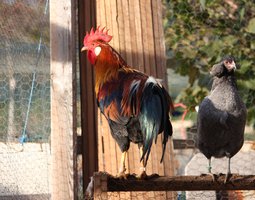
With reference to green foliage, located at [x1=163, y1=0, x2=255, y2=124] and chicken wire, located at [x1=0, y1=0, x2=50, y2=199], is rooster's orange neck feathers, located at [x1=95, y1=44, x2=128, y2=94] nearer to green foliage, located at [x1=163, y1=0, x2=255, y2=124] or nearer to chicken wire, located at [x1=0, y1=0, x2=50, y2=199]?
chicken wire, located at [x1=0, y1=0, x2=50, y2=199]

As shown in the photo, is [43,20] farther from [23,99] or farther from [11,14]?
[23,99]

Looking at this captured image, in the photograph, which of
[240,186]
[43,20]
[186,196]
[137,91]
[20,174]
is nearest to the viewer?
[240,186]

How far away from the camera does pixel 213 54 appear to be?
429 centimetres

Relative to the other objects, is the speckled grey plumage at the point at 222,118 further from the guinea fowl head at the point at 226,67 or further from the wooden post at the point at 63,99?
the wooden post at the point at 63,99

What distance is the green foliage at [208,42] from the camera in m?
4.21

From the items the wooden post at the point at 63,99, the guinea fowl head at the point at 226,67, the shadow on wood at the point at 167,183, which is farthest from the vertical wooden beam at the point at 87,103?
the guinea fowl head at the point at 226,67

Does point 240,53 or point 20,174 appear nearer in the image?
point 20,174

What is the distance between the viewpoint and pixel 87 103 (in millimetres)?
2832

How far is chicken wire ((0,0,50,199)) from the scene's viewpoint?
8.64ft

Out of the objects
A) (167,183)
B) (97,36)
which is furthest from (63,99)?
(167,183)

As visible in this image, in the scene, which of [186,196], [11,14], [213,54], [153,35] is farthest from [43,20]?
[213,54]

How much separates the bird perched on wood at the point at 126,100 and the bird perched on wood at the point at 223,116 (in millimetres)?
351

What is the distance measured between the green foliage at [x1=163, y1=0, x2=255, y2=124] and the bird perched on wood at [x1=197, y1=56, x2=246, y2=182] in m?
1.33

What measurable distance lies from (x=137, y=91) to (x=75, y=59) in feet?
1.34
